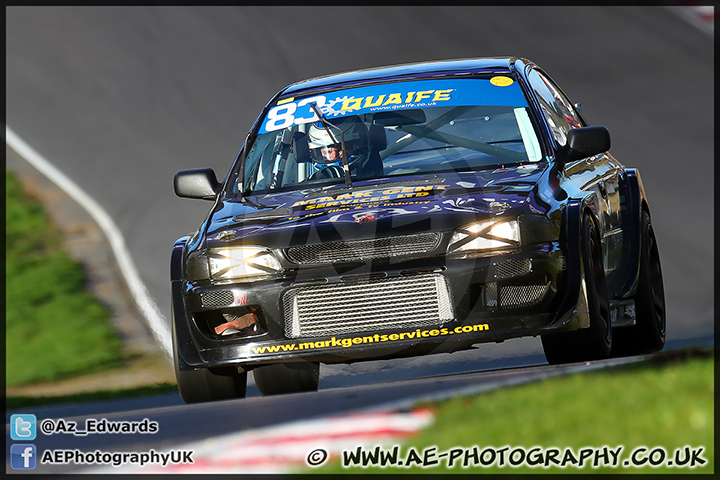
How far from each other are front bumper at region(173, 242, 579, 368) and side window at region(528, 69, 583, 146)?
150cm

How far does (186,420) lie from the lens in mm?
5621

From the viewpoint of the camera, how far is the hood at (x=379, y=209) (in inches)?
232

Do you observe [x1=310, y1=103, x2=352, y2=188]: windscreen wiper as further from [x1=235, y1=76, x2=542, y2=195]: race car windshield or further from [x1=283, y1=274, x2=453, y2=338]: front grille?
[x1=283, y1=274, x2=453, y2=338]: front grille

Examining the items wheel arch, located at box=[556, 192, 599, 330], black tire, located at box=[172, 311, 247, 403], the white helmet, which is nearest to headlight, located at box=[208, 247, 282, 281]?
black tire, located at box=[172, 311, 247, 403]

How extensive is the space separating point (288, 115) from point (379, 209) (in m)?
1.72

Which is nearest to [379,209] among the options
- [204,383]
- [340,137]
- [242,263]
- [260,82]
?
[242,263]

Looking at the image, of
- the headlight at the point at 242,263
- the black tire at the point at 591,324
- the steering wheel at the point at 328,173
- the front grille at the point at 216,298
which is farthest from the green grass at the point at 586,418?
the steering wheel at the point at 328,173

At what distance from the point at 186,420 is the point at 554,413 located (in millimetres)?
1781

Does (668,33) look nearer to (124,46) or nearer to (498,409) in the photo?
(124,46)

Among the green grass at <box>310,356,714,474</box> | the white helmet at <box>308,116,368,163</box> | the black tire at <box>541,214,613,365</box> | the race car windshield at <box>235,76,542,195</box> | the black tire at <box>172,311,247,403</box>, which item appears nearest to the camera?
the green grass at <box>310,356,714,474</box>

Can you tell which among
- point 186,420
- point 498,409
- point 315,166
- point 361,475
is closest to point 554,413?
point 498,409

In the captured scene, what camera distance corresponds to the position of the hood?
5.89m

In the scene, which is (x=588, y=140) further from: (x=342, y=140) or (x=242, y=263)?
(x=242, y=263)

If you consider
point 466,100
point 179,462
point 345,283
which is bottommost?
point 179,462
